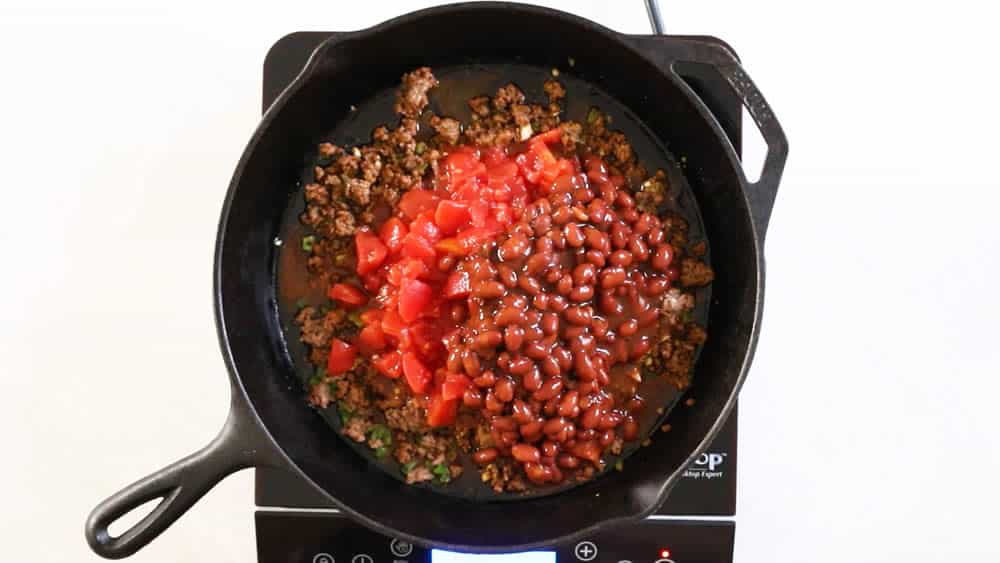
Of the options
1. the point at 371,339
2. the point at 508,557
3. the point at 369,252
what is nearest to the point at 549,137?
the point at 369,252

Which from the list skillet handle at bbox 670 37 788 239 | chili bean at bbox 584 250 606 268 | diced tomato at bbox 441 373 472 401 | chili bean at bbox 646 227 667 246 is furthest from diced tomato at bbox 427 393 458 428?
skillet handle at bbox 670 37 788 239

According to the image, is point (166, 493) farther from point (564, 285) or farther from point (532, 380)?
point (564, 285)

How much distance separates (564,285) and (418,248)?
258mm

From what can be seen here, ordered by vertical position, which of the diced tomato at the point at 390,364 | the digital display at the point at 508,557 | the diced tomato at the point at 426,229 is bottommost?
the digital display at the point at 508,557

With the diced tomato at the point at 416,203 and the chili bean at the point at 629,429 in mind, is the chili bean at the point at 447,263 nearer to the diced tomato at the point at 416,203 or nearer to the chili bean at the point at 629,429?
the diced tomato at the point at 416,203

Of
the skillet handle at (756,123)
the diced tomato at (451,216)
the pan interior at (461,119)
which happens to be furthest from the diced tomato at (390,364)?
the skillet handle at (756,123)

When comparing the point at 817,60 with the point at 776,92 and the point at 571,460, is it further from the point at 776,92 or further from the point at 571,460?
the point at 571,460

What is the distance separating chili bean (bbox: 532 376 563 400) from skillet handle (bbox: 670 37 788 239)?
406 mm

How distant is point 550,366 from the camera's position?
1385 mm

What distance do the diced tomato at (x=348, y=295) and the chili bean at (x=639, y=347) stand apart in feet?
1.60

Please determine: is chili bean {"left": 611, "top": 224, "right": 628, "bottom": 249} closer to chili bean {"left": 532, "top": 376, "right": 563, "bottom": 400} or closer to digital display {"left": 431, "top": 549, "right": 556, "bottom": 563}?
chili bean {"left": 532, "top": 376, "right": 563, "bottom": 400}

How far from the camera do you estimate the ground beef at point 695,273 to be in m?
1.54

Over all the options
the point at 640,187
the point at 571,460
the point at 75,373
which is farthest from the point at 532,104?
the point at 75,373

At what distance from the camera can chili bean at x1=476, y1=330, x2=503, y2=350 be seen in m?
1.35
